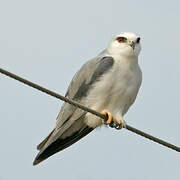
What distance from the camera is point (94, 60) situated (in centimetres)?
704

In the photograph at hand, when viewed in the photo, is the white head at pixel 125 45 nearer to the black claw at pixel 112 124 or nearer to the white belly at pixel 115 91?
the white belly at pixel 115 91

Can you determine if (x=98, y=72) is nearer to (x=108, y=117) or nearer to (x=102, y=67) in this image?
(x=102, y=67)

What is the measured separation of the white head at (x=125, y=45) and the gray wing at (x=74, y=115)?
0.74ft

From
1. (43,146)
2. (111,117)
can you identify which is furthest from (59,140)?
(111,117)

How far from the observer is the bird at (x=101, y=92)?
22.1ft

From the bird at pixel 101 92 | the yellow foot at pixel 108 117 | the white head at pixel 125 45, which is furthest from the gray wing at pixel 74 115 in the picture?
the yellow foot at pixel 108 117

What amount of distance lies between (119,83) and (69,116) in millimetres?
793

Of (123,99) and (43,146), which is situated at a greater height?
(123,99)

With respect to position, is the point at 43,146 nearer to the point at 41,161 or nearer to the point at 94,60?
the point at 41,161

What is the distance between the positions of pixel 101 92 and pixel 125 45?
782 mm

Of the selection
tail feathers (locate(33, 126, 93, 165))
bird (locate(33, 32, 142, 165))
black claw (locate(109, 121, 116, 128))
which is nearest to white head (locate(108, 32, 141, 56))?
bird (locate(33, 32, 142, 165))

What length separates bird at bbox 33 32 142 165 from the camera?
22.1 ft

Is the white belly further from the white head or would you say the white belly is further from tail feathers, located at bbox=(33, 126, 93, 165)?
tail feathers, located at bbox=(33, 126, 93, 165)

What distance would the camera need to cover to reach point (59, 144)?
7.09 meters
